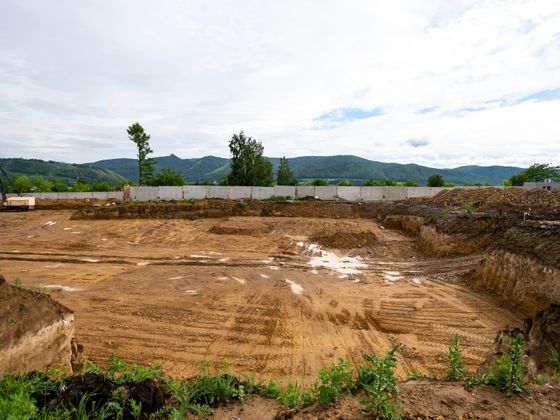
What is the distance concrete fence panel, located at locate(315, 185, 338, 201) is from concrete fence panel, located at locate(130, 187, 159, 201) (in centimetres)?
1893

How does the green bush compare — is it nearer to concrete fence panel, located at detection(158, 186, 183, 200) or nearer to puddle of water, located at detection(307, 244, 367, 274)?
puddle of water, located at detection(307, 244, 367, 274)

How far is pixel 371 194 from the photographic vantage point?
39.1 metres

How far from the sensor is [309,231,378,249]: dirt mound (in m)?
16.9

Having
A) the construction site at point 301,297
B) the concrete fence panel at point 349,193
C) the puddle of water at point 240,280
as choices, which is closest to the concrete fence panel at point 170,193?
the construction site at point 301,297

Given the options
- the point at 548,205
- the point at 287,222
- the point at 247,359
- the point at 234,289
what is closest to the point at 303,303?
the point at 234,289

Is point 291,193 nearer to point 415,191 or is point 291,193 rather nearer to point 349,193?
point 349,193

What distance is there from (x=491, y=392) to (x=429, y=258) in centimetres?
1202

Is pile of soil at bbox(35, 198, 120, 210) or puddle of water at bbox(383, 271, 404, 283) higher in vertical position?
pile of soil at bbox(35, 198, 120, 210)

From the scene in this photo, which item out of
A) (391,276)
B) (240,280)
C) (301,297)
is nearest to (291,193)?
(391,276)

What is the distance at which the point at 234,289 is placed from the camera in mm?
10133

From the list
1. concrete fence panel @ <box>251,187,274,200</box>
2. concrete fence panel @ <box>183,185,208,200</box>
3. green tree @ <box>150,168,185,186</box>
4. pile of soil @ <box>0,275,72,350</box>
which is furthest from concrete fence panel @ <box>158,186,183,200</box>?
pile of soil @ <box>0,275,72,350</box>

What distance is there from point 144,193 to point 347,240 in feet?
88.8

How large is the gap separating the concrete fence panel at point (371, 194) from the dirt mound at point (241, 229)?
20240mm

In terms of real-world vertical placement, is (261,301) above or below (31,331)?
below
